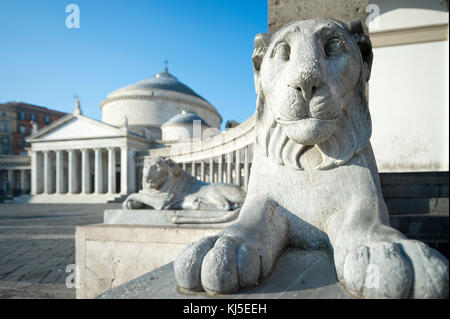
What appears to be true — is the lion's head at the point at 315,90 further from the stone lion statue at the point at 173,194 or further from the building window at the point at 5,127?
the building window at the point at 5,127

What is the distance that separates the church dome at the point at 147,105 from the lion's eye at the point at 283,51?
39.5 m

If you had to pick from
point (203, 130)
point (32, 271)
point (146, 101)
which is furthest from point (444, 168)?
point (146, 101)

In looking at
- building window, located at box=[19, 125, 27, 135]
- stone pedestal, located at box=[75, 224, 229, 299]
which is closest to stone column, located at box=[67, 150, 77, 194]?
building window, located at box=[19, 125, 27, 135]

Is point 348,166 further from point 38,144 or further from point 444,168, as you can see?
point 38,144

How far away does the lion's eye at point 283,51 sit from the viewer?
1351 mm

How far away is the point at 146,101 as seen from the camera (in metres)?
42.5

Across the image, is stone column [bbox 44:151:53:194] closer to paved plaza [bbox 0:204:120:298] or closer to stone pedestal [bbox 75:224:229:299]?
paved plaza [bbox 0:204:120:298]

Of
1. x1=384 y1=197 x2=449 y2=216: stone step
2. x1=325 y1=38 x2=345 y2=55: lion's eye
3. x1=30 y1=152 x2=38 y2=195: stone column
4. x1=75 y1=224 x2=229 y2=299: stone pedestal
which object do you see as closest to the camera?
x1=325 y1=38 x2=345 y2=55: lion's eye

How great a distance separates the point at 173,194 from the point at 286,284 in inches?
93.7

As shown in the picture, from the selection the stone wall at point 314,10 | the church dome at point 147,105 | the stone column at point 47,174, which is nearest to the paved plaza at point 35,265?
the stone wall at point 314,10

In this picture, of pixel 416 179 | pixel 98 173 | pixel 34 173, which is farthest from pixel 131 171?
pixel 416 179

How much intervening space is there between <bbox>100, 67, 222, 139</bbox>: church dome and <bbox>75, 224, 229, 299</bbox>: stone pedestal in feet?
124

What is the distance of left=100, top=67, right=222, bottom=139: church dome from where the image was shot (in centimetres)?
4197
